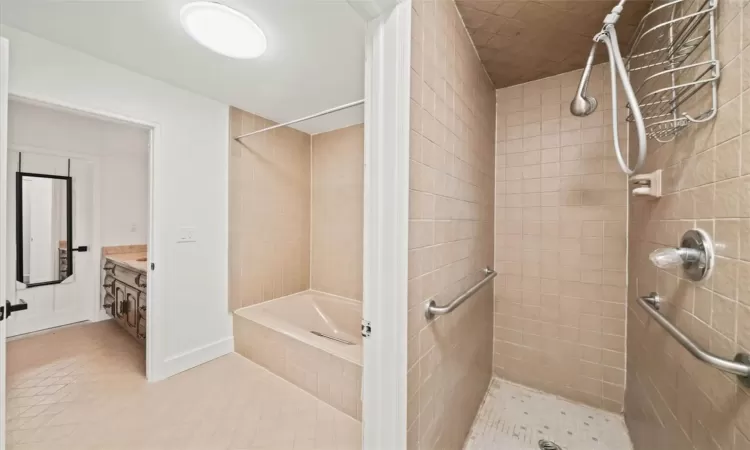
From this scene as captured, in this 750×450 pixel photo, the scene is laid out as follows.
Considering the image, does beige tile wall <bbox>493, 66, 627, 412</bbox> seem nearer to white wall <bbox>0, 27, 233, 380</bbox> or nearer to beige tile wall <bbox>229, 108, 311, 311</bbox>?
beige tile wall <bbox>229, 108, 311, 311</bbox>

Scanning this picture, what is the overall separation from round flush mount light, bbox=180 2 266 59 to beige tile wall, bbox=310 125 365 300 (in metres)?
1.31

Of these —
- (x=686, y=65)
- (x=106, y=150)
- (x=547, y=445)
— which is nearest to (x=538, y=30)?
(x=686, y=65)

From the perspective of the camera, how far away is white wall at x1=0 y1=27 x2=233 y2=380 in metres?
1.57

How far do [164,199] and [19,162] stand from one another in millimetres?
2214

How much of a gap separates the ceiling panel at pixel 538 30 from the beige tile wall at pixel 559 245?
24 cm

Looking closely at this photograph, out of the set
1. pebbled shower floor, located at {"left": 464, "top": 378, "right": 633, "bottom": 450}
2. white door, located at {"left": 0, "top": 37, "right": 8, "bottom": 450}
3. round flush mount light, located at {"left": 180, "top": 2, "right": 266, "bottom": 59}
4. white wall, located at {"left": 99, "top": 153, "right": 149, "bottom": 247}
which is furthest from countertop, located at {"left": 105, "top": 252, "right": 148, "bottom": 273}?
pebbled shower floor, located at {"left": 464, "top": 378, "right": 633, "bottom": 450}

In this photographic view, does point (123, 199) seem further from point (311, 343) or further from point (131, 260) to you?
point (311, 343)

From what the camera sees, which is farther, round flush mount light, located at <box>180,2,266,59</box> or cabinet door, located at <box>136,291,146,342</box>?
cabinet door, located at <box>136,291,146,342</box>

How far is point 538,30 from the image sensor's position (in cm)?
136

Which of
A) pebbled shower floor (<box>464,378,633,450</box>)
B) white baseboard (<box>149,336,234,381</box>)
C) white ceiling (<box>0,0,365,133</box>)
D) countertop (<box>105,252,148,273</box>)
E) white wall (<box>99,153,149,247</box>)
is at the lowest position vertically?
pebbled shower floor (<box>464,378,633,450</box>)

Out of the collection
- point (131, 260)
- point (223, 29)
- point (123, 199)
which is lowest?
point (131, 260)

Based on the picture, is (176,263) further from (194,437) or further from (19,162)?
(19,162)

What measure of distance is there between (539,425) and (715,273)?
4.50 feet

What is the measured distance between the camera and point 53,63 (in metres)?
1.54
